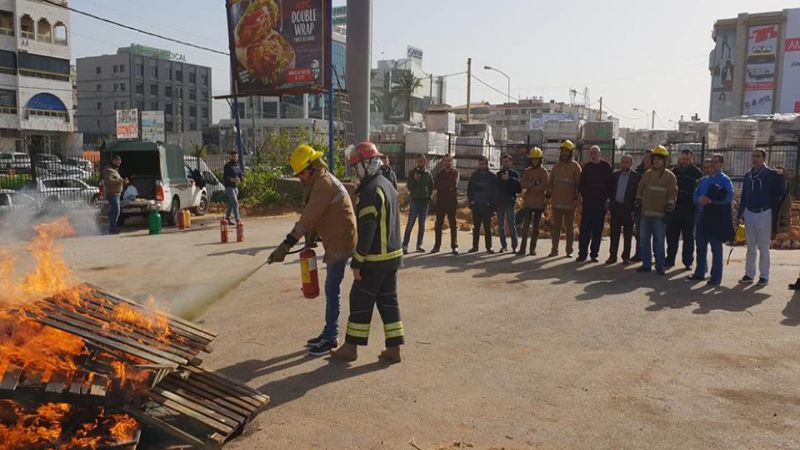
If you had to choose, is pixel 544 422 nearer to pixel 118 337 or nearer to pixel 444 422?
pixel 444 422

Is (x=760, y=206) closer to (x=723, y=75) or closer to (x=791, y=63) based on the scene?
(x=791, y=63)

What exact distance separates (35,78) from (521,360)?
58.2 meters

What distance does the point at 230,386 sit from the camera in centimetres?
441

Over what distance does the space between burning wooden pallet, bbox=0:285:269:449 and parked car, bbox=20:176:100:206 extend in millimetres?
13724

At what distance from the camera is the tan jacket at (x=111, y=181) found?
13102mm

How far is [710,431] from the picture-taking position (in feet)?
13.6

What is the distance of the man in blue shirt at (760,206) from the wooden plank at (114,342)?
313 inches

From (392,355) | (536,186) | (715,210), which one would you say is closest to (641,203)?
(715,210)

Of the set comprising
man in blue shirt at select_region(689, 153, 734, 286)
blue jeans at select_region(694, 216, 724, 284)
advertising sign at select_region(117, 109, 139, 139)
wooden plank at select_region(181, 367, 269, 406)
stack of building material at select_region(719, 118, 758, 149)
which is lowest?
wooden plank at select_region(181, 367, 269, 406)

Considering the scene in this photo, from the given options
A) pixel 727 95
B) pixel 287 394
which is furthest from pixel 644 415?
pixel 727 95

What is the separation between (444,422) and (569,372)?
1570 mm

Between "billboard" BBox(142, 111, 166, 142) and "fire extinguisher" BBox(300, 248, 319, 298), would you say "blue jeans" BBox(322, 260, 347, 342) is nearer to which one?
"fire extinguisher" BBox(300, 248, 319, 298)

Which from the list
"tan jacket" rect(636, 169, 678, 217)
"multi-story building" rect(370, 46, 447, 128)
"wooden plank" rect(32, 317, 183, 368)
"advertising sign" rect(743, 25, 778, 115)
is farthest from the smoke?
"multi-story building" rect(370, 46, 447, 128)

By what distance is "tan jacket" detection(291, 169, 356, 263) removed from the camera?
213 inches
